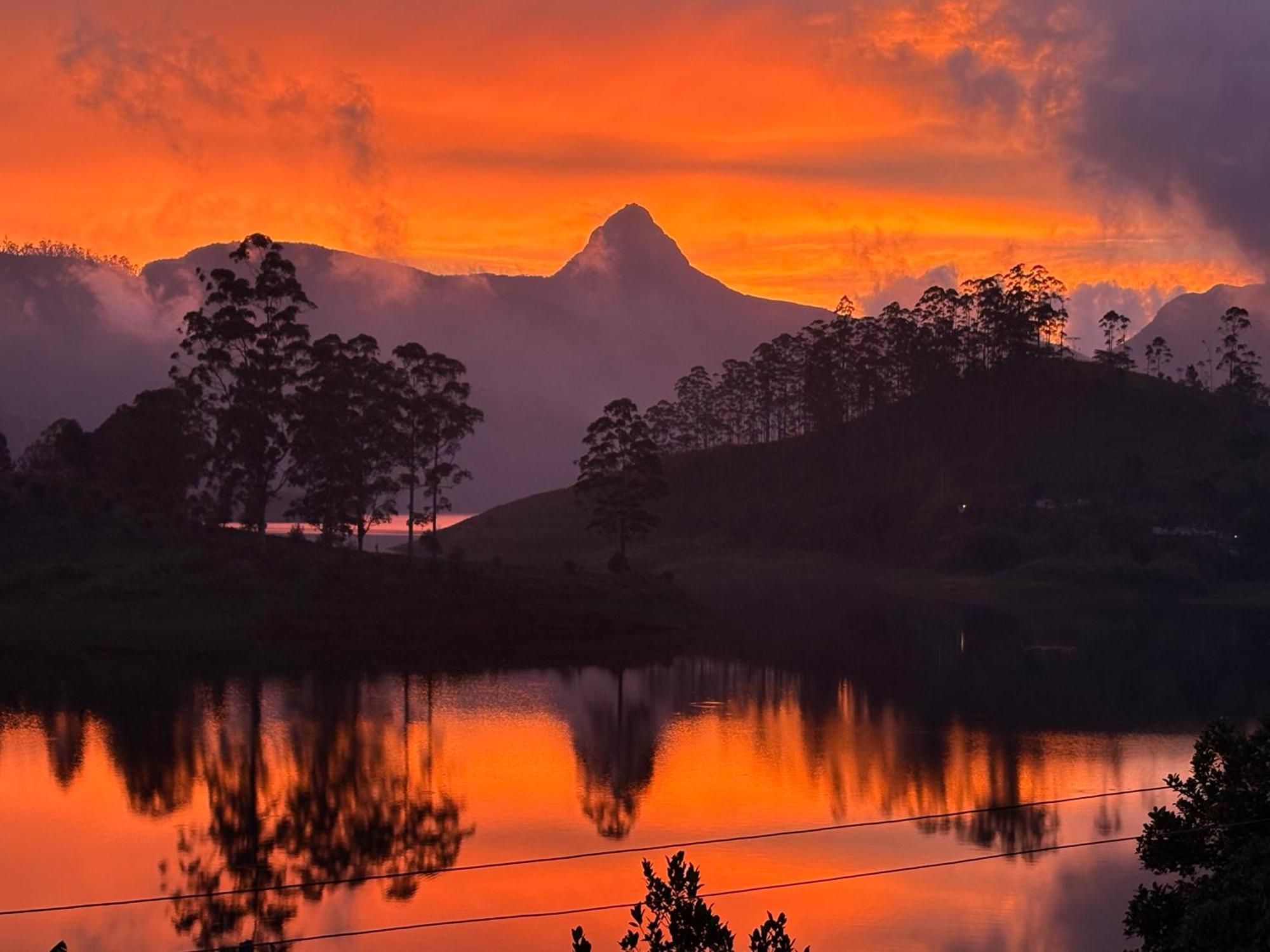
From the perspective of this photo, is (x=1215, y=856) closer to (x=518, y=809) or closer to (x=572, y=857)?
(x=572, y=857)

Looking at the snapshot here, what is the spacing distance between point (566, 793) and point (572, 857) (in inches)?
383

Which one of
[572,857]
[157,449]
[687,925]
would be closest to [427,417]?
[157,449]

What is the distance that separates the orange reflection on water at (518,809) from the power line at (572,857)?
348 millimetres

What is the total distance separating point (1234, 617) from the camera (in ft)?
443

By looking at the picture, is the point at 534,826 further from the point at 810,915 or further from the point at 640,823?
the point at 810,915

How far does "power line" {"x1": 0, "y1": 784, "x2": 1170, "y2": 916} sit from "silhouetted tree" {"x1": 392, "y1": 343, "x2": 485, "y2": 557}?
67.2 metres

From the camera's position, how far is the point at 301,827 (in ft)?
157

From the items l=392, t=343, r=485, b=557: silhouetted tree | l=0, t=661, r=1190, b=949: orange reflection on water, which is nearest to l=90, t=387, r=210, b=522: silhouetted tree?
l=392, t=343, r=485, b=557: silhouetted tree

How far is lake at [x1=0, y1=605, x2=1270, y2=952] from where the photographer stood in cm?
3925

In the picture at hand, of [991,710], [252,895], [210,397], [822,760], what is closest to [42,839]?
[252,895]

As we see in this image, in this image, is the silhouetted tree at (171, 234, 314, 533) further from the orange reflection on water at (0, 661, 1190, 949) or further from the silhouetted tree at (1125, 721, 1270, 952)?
the silhouetted tree at (1125, 721, 1270, 952)

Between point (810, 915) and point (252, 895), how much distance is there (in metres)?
15.4

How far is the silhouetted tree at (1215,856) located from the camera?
26.4m

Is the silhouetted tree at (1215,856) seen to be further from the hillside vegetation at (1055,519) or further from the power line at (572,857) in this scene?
the hillside vegetation at (1055,519)
